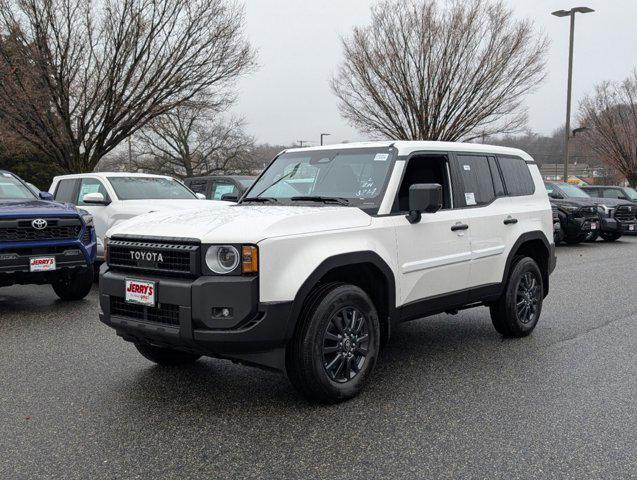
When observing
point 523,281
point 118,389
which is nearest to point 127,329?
point 118,389

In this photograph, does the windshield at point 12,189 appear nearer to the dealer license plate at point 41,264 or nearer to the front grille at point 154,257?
the dealer license plate at point 41,264

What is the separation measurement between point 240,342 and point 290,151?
7.98ft

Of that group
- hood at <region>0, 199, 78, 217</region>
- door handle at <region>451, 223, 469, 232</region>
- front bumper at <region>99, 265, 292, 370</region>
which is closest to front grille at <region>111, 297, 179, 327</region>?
front bumper at <region>99, 265, 292, 370</region>

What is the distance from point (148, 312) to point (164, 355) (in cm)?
100

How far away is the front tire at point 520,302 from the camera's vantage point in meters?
5.73

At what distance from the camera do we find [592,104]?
32.4 meters

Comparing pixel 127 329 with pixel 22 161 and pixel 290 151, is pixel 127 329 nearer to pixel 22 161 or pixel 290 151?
pixel 290 151

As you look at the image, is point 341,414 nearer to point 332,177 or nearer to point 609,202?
point 332,177

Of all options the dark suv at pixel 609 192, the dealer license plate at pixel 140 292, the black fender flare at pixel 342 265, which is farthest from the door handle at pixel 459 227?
the dark suv at pixel 609 192

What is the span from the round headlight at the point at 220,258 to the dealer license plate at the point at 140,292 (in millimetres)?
445

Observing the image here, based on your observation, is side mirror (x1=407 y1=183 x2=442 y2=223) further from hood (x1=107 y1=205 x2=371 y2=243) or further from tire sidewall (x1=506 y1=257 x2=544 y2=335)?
tire sidewall (x1=506 y1=257 x2=544 y2=335)

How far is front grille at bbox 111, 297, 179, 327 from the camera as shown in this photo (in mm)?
3840

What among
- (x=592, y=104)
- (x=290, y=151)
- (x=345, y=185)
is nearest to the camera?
(x=345, y=185)

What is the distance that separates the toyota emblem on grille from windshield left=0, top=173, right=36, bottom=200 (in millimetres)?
1072
